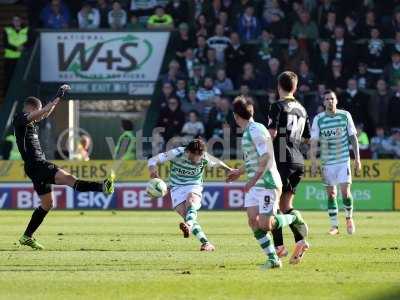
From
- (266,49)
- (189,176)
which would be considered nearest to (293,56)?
(266,49)

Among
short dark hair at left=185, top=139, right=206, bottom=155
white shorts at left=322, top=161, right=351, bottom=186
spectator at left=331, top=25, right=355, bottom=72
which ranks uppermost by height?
spectator at left=331, top=25, right=355, bottom=72

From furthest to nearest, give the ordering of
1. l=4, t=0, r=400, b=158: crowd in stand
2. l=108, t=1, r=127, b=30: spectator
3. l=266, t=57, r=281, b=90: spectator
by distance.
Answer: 1. l=108, t=1, r=127, b=30: spectator
2. l=266, t=57, r=281, b=90: spectator
3. l=4, t=0, r=400, b=158: crowd in stand

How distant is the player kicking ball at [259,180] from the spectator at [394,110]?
1649cm

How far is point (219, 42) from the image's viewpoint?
96.9ft

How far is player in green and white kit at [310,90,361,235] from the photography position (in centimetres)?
1759

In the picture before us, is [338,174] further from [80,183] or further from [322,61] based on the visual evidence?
[322,61]

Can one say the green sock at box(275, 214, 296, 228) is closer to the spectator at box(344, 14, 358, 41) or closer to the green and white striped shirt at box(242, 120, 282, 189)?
the green and white striped shirt at box(242, 120, 282, 189)

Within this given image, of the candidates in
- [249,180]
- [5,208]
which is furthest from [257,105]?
[249,180]

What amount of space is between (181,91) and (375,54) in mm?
5157

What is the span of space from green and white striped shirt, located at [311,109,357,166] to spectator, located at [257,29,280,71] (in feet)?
37.9

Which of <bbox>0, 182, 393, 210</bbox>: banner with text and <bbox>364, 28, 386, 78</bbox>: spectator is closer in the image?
<bbox>0, 182, 393, 210</bbox>: banner with text

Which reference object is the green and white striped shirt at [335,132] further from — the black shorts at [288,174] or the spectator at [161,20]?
the spectator at [161,20]

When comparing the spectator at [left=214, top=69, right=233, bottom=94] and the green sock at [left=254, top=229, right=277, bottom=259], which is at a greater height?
the spectator at [left=214, top=69, right=233, bottom=94]

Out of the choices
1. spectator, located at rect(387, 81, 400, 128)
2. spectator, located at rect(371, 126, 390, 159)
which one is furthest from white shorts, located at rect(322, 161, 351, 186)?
spectator, located at rect(387, 81, 400, 128)
